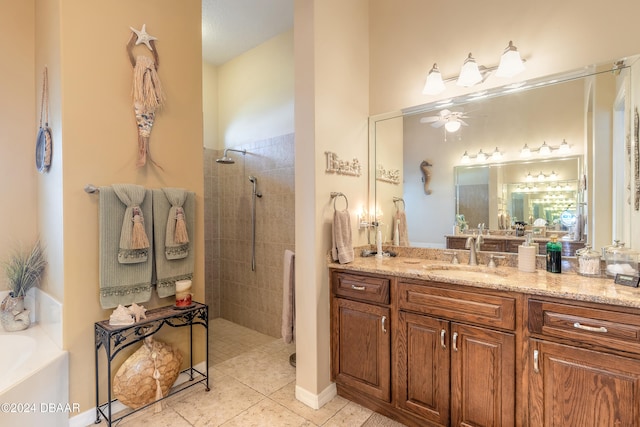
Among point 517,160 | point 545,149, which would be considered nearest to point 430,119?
point 517,160

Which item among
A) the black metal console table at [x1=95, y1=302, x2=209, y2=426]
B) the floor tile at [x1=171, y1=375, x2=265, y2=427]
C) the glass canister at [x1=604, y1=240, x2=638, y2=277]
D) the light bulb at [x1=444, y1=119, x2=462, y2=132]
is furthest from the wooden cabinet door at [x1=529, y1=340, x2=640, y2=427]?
the black metal console table at [x1=95, y1=302, x2=209, y2=426]

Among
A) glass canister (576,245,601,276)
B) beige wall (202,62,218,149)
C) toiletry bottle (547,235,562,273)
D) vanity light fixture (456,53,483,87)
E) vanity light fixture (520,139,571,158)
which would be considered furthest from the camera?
beige wall (202,62,218,149)

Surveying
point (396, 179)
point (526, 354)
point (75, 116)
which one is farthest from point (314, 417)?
point (75, 116)

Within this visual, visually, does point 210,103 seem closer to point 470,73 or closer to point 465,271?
point 470,73

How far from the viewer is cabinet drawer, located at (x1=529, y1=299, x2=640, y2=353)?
1.25 metres

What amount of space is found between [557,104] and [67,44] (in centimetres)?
299

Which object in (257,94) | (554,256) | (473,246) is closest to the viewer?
(554,256)

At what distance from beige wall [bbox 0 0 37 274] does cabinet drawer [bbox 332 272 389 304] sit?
2.30 metres

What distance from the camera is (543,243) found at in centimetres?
197

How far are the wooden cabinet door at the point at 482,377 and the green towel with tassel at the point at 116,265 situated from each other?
6.46 feet

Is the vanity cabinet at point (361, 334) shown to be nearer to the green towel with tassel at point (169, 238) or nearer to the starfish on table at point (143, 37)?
the green towel with tassel at point (169, 238)

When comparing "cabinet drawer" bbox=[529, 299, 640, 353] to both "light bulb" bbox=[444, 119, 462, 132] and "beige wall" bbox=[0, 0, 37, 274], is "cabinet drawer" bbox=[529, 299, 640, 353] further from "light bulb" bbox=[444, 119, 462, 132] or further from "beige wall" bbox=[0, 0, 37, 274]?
"beige wall" bbox=[0, 0, 37, 274]

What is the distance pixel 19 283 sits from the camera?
2162 mm

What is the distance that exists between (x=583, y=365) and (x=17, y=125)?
146 inches
